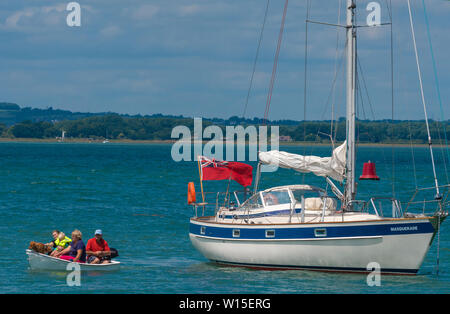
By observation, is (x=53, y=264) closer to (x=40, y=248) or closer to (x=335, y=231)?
(x=40, y=248)

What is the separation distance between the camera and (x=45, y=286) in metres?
28.0

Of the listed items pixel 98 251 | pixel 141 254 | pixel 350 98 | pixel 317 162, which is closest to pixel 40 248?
pixel 98 251

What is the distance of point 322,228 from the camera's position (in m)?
28.2

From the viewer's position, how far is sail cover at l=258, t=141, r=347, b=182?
30.9 metres

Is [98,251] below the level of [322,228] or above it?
below

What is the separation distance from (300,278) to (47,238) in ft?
58.8

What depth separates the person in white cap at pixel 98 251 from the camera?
30.1 m

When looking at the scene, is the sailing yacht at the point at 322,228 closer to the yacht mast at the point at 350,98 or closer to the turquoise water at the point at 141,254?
the yacht mast at the point at 350,98

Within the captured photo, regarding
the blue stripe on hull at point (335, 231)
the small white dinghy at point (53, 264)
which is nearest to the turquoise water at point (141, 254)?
the small white dinghy at point (53, 264)

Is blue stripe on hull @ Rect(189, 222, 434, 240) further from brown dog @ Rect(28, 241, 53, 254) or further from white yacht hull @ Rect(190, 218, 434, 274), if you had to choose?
brown dog @ Rect(28, 241, 53, 254)

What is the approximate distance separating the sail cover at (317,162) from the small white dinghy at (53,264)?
7.65 m

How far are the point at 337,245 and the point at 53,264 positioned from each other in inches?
416
